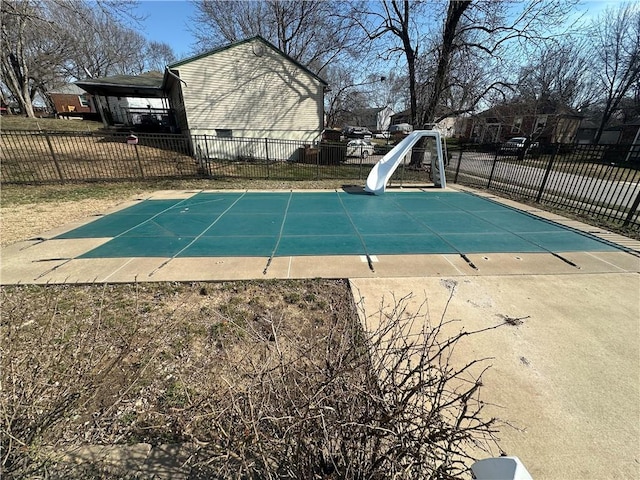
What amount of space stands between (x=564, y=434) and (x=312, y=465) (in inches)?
80.5

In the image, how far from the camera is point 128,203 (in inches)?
319

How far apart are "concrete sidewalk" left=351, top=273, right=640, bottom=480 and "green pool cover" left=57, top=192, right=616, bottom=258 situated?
50.0 inches

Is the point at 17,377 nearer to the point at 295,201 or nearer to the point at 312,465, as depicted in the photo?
the point at 312,465

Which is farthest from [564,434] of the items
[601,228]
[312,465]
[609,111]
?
[609,111]

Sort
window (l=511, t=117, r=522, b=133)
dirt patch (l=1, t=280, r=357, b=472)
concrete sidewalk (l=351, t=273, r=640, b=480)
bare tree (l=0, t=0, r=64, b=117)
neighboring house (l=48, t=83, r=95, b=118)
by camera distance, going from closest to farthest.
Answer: dirt patch (l=1, t=280, r=357, b=472) < concrete sidewalk (l=351, t=273, r=640, b=480) < bare tree (l=0, t=0, r=64, b=117) < window (l=511, t=117, r=522, b=133) < neighboring house (l=48, t=83, r=95, b=118)

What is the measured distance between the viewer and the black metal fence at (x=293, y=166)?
819 centimetres

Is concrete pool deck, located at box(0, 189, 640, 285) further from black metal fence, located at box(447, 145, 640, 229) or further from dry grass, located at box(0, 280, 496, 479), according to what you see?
black metal fence, located at box(447, 145, 640, 229)

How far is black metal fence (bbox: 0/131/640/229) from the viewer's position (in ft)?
26.9

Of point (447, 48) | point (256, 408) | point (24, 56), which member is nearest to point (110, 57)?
point (24, 56)

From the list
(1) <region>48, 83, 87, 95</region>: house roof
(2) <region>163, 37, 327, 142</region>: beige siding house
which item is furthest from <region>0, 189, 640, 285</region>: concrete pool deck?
(1) <region>48, 83, 87, 95</region>: house roof

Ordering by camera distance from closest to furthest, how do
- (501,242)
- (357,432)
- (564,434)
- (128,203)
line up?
(357,432)
(564,434)
(501,242)
(128,203)

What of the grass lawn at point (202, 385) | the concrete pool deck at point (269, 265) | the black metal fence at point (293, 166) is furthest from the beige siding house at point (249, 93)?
the grass lawn at point (202, 385)

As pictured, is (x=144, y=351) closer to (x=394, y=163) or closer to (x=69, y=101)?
(x=394, y=163)

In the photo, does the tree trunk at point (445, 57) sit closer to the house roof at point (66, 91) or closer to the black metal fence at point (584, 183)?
the black metal fence at point (584, 183)
